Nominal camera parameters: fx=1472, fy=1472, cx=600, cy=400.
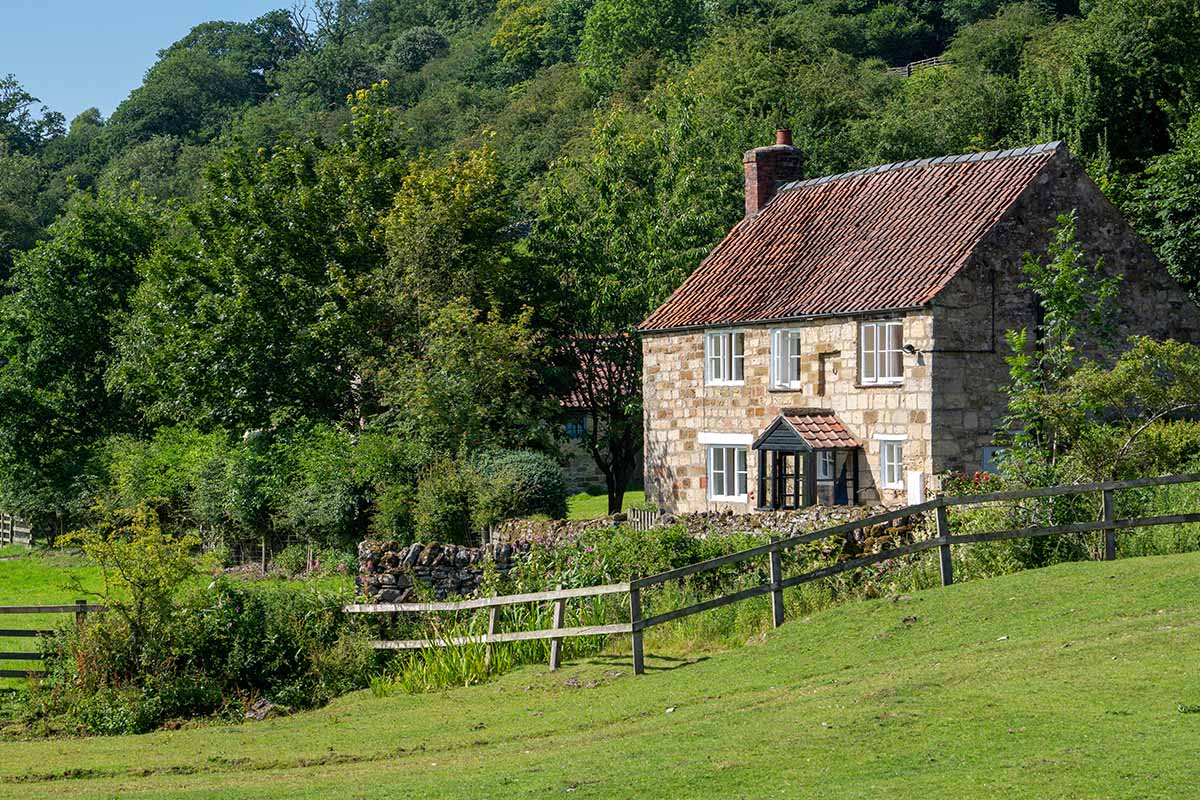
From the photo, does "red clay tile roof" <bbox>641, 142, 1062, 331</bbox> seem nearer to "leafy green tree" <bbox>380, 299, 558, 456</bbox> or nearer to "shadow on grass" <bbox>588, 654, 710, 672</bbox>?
"leafy green tree" <bbox>380, 299, 558, 456</bbox>

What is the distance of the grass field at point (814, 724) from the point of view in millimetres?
12625

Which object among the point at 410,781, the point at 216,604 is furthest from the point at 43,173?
the point at 410,781

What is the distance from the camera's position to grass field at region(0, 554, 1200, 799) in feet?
41.4

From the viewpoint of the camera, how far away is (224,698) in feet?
70.8

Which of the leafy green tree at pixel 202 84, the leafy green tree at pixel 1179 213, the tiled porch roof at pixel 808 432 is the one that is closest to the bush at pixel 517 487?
the tiled porch roof at pixel 808 432

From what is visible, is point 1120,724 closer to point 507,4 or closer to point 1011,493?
point 1011,493

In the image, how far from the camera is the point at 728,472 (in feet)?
120

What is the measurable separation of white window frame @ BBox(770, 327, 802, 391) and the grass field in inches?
570

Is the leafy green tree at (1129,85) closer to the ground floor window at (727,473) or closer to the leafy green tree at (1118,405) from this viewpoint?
the ground floor window at (727,473)

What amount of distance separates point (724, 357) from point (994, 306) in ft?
24.6

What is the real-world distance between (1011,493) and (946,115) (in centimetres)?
4157

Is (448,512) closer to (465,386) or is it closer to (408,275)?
(465,386)

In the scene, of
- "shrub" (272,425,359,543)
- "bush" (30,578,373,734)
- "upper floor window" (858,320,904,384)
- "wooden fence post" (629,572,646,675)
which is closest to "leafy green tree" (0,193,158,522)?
"shrub" (272,425,359,543)

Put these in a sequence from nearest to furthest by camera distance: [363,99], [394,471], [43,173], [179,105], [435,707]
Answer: [435,707] → [394,471] → [363,99] → [43,173] → [179,105]
